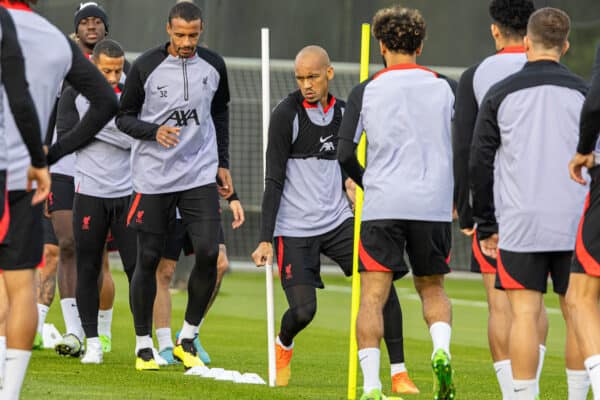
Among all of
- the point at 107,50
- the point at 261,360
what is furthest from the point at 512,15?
the point at 261,360

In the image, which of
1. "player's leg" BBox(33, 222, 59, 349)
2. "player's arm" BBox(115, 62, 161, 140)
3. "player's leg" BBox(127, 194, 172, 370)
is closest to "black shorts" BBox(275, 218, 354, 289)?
"player's leg" BBox(127, 194, 172, 370)

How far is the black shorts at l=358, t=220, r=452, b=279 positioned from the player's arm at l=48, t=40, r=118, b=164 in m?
1.57

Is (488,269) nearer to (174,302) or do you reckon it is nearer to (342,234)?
(342,234)

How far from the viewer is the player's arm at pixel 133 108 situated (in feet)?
32.4

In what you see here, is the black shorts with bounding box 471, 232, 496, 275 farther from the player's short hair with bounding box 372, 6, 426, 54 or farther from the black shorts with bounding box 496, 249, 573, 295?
the player's short hair with bounding box 372, 6, 426, 54

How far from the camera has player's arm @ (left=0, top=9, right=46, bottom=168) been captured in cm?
630

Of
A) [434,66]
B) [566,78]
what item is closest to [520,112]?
[566,78]

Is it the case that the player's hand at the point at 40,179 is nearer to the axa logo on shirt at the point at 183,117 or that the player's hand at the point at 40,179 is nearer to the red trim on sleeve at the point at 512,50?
the red trim on sleeve at the point at 512,50

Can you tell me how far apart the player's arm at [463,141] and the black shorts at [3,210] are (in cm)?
232

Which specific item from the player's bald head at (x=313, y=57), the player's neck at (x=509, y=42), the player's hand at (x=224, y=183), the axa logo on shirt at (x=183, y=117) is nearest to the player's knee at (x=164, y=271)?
the player's hand at (x=224, y=183)

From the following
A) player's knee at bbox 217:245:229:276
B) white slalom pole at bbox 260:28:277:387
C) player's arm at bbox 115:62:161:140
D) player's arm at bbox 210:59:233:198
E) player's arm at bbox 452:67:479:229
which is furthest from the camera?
player's knee at bbox 217:245:229:276

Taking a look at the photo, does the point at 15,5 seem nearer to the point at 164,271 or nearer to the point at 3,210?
the point at 3,210

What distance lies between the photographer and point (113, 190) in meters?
10.9

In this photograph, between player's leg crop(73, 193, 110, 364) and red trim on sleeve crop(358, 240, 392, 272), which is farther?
player's leg crop(73, 193, 110, 364)
